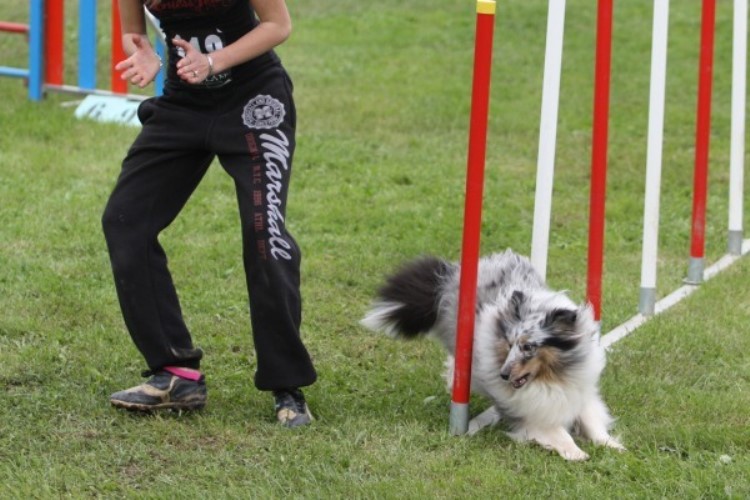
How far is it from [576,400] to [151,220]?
1.62 m

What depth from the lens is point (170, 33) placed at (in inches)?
176

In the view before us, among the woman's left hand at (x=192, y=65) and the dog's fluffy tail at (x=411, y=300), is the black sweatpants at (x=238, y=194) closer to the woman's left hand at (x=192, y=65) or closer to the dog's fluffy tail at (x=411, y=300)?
the woman's left hand at (x=192, y=65)

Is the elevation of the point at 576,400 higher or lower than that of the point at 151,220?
lower

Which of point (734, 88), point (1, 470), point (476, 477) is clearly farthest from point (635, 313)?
point (1, 470)

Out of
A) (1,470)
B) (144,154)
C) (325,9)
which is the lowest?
(1,470)

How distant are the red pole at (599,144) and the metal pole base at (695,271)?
1519mm

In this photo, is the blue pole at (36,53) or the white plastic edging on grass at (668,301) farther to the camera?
the blue pole at (36,53)

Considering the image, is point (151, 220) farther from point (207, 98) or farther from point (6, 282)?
point (6, 282)

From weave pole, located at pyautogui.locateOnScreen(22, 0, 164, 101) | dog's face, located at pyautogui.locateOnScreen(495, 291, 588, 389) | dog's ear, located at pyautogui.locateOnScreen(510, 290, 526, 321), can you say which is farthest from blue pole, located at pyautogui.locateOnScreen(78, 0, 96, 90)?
dog's face, located at pyautogui.locateOnScreen(495, 291, 588, 389)

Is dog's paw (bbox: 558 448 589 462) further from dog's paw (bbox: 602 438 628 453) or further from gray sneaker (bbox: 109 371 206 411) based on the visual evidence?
gray sneaker (bbox: 109 371 206 411)

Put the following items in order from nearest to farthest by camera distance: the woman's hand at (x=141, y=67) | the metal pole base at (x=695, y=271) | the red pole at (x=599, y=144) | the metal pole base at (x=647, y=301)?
the woman's hand at (x=141, y=67) < the red pole at (x=599, y=144) < the metal pole base at (x=647, y=301) < the metal pole base at (x=695, y=271)

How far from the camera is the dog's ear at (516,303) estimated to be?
4.56 m

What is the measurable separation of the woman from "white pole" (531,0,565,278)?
101 cm

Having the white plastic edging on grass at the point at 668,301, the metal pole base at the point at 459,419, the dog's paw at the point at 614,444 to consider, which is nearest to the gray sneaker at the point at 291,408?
the metal pole base at the point at 459,419
